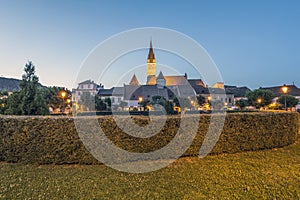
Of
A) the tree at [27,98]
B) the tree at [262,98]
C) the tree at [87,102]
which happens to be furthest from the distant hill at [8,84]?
the tree at [262,98]

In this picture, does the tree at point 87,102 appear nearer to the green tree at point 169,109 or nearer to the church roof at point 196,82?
the green tree at point 169,109

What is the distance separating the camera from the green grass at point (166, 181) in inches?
126

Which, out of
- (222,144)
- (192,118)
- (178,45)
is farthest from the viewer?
(178,45)

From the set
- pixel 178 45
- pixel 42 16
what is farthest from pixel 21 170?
pixel 42 16

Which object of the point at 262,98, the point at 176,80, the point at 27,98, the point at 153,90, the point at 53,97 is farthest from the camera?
the point at 176,80

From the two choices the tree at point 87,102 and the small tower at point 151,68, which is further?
the small tower at point 151,68

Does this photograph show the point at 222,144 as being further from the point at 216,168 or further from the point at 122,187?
the point at 122,187

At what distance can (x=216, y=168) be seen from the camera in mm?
4453

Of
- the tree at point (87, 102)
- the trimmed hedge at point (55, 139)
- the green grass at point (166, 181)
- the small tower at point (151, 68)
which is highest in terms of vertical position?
the small tower at point (151, 68)

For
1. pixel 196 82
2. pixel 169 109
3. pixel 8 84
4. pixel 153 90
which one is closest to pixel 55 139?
pixel 169 109

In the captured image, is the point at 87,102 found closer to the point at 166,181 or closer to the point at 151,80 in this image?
the point at 166,181

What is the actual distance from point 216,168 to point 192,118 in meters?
1.44

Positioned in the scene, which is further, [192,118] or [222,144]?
[222,144]

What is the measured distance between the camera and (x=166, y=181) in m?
3.72
